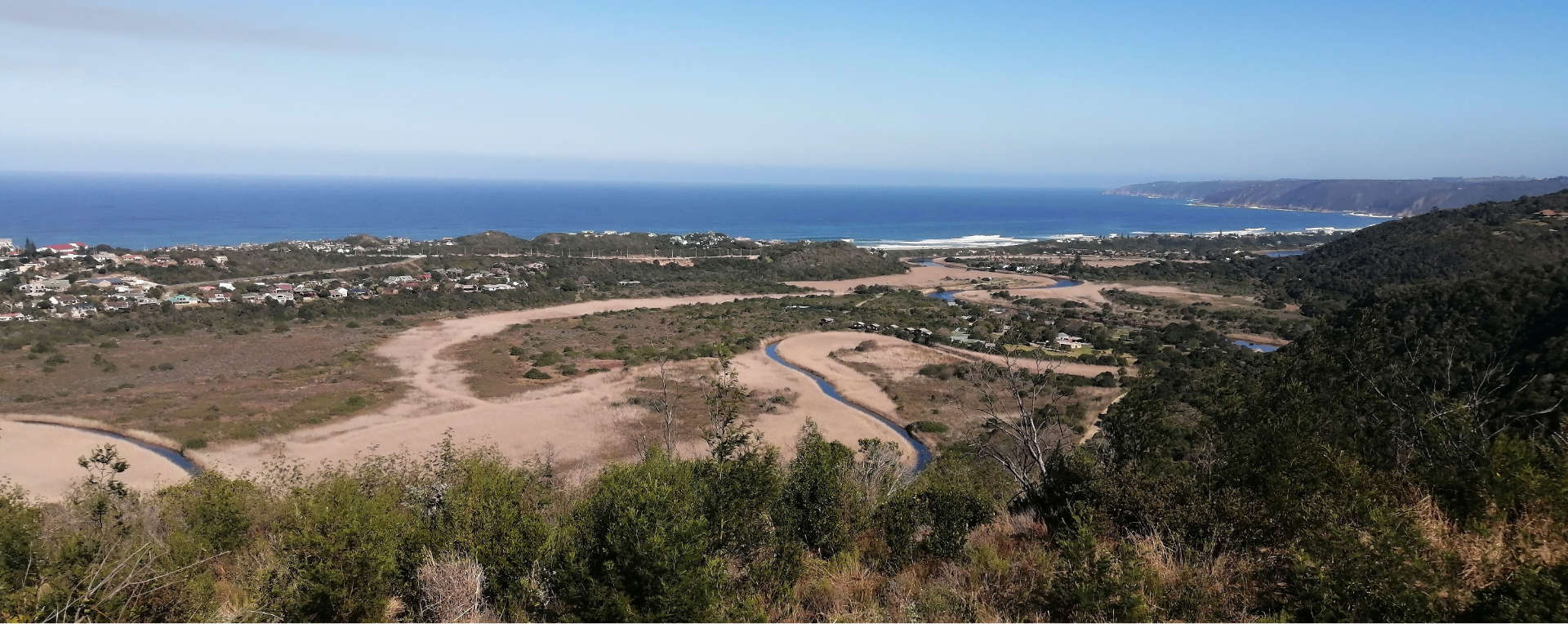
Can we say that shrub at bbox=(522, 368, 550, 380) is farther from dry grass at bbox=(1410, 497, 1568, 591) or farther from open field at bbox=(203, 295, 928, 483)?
dry grass at bbox=(1410, 497, 1568, 591)

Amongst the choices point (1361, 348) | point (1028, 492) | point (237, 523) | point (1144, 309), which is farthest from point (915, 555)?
point (1144, 309)

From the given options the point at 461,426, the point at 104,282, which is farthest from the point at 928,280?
the point at 104,282

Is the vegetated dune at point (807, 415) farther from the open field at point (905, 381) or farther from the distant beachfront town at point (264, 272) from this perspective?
the distant beachfront town at point (264, 272)

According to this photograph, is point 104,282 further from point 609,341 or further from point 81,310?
point 609,341

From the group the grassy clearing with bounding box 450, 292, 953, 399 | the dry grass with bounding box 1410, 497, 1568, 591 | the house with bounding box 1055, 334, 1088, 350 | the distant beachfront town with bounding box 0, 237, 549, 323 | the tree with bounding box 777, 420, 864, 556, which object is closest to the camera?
the dry grass with bounding box 1410, 497, 1568, 591

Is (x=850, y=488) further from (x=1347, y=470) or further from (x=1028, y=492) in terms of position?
(x=1347, y=470)

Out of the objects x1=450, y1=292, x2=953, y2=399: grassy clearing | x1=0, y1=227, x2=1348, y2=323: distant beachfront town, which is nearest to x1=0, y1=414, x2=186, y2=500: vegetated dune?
x1=450, y1=292, x2=953, y2=399: grassy clearing
